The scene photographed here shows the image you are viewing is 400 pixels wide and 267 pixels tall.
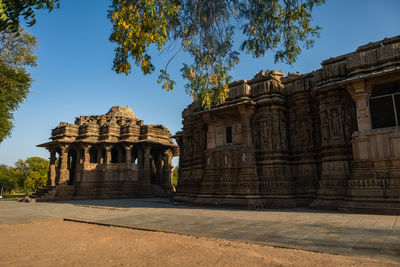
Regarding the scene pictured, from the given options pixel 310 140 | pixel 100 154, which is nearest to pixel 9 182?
pixel 100 154

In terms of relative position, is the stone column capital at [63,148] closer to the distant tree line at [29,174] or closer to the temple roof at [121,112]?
the temple roof at [121,112]

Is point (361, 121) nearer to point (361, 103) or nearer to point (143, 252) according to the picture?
point (361, 103)

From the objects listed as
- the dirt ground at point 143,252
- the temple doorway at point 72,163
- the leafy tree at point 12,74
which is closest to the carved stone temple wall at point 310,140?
the dirt ground at point 143,252

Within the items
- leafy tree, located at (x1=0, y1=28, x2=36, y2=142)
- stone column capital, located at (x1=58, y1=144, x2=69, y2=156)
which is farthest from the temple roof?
leafy tree, located at (x1=0, y1=28, x2=36, y2=142)

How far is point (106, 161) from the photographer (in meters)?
25.6

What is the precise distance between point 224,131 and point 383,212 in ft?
26.2

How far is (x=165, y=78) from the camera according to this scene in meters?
7.09

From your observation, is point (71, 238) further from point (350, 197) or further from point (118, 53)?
point (350, 197)

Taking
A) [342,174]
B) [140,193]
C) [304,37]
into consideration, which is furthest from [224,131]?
[140,193]

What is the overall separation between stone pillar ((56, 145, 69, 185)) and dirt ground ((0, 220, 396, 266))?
19472 millimetres

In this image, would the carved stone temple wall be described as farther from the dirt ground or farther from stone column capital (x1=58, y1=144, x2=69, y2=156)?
stone column capital (x1=58, y1=144, x2=69, y2=156)

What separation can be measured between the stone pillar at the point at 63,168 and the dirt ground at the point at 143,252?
63.9 ft

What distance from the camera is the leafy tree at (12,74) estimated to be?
13.8 m

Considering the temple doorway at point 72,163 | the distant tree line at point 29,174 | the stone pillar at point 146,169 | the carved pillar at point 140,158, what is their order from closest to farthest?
the stone pillar at point 146,169
the carved pillar at point 140,158
the temple doorway at point 72,163
the distant tree line at point 29,174
